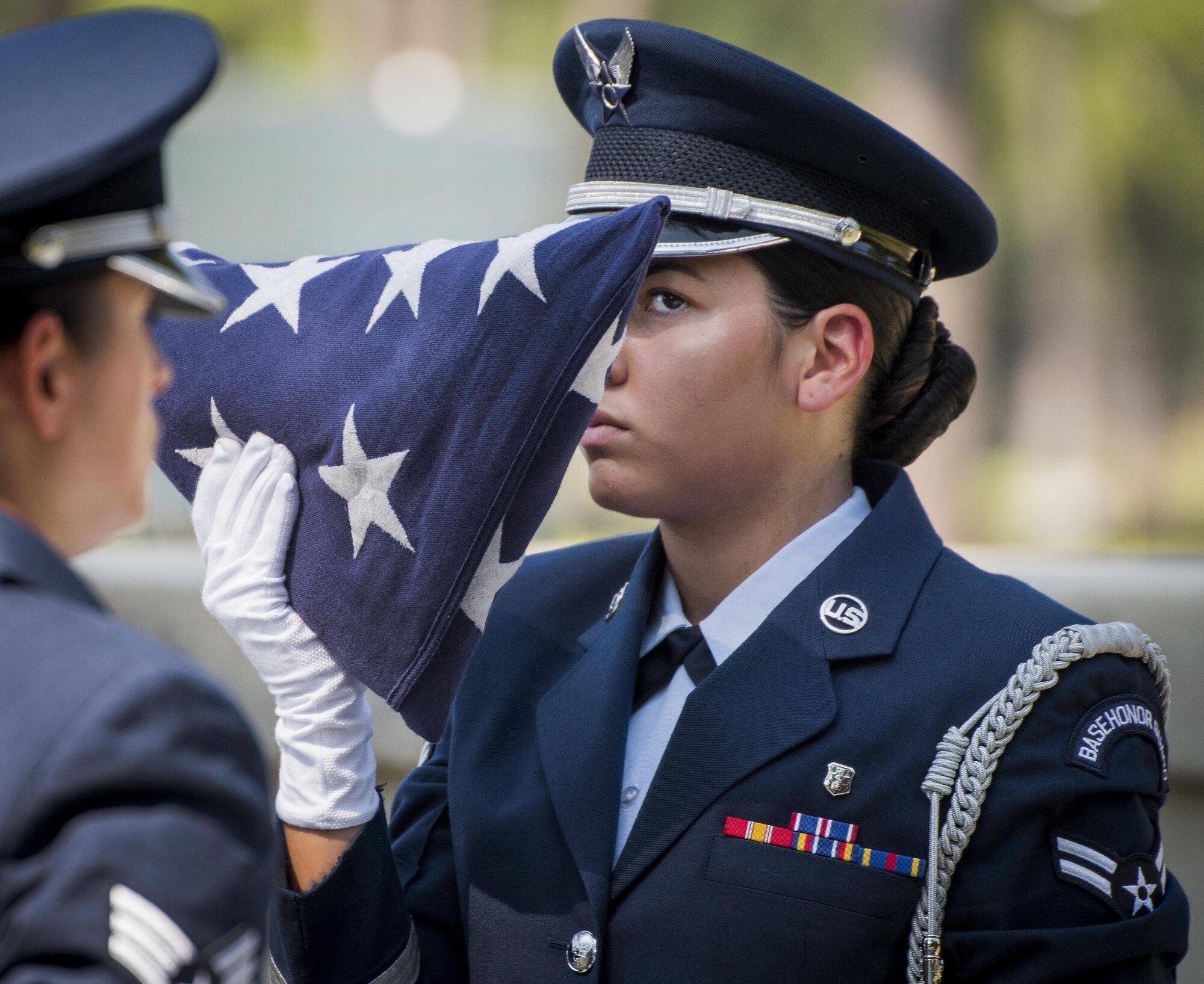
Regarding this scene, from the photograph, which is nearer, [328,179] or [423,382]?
[423,382]

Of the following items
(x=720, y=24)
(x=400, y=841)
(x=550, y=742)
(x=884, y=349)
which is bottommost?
(x=720, y=24)

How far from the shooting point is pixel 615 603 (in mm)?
2385

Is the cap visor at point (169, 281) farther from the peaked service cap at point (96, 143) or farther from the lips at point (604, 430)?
the lips at point (604, 430)

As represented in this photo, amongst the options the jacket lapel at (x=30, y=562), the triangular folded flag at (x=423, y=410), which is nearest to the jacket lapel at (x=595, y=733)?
the triangular folded flag at (x=423, y=410)

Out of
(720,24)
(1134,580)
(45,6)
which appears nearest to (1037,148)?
(720,24)

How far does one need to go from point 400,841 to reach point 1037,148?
17.4m

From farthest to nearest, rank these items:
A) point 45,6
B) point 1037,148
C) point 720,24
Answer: point 720,24 → point 1037,148 → point 45,6

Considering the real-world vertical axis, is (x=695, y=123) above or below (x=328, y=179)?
above

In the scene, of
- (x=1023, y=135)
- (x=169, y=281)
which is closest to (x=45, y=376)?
(x=169, y=281)

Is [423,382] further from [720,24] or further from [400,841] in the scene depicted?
[720,24]

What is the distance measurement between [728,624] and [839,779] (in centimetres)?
35

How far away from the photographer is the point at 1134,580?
9.55ft

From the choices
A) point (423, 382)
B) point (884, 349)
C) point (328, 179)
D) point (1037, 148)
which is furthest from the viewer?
point (1037, 148)

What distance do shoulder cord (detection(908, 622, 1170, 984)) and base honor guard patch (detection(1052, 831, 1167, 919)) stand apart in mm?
116
